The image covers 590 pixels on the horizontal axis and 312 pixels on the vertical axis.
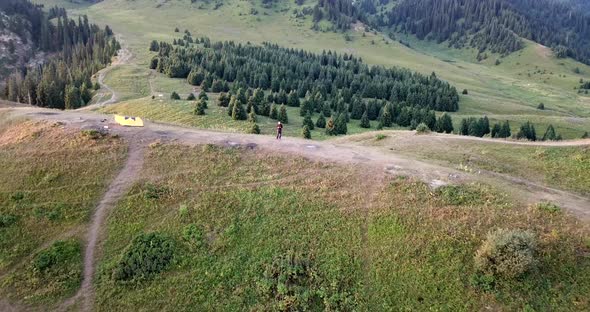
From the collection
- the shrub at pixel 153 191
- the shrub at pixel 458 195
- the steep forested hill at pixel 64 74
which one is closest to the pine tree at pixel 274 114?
the shrub at pixel 153 191

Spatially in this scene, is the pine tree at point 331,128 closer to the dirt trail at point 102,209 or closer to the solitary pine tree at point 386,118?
the solitary pine tree at point 386,118

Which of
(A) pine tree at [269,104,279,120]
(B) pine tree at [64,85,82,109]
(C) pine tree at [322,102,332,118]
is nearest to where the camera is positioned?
(A) pine tree at [269,104,279,120]

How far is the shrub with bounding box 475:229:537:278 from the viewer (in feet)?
92.6

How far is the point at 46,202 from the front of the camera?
3828cm

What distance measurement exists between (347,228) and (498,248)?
10509mm

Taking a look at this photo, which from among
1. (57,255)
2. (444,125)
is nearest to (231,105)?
(444,125)

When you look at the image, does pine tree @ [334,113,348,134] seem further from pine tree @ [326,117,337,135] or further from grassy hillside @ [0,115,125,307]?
grassy hillside @ [0,115,125,307]

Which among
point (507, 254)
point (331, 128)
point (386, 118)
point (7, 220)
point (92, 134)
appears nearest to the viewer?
point (507, 254)

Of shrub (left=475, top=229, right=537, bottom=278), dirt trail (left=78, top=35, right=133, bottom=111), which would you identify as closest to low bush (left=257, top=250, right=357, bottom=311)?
shrub (left=475, top=229, right=537, bottom=278)

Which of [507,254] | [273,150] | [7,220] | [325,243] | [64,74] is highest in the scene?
[273,150]

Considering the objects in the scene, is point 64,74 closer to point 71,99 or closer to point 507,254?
point 71,99

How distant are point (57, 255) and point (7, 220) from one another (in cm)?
640

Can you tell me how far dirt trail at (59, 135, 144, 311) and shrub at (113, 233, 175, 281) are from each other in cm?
210

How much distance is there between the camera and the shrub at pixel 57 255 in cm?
3284
